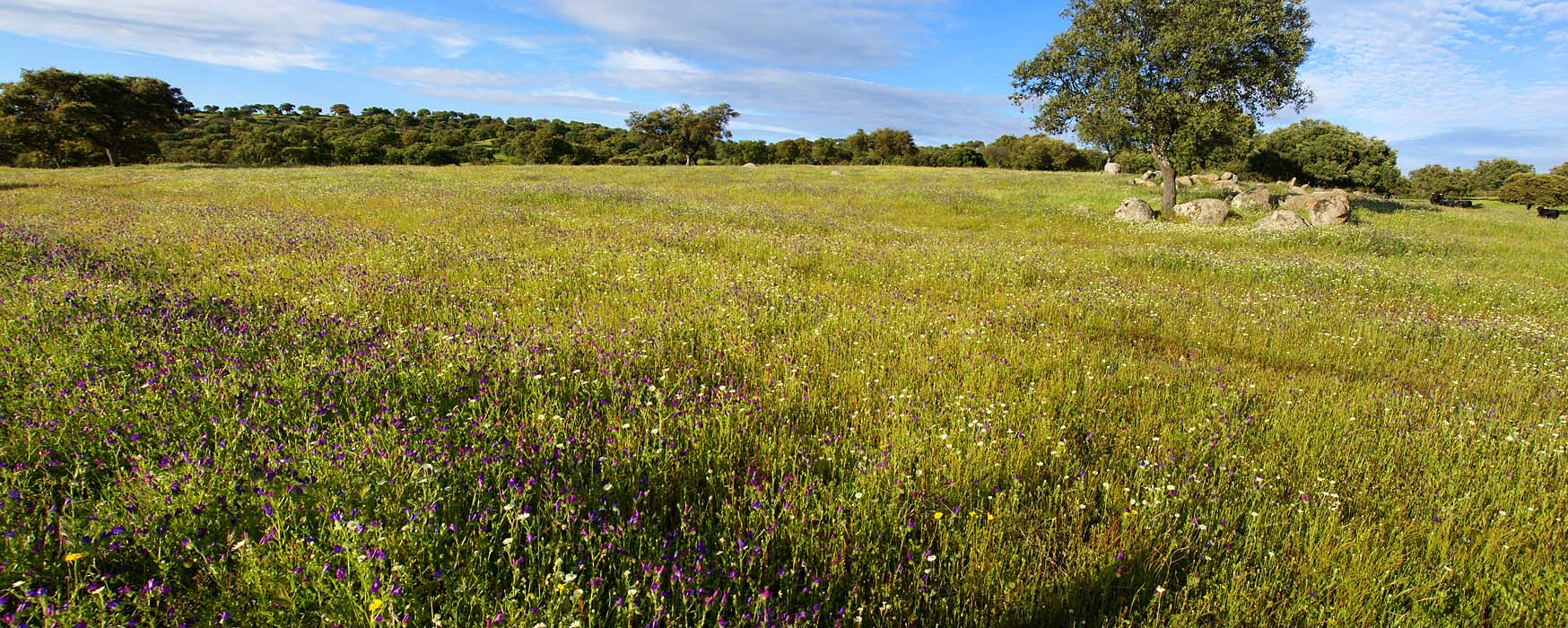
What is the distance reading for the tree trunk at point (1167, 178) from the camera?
24.0 meters

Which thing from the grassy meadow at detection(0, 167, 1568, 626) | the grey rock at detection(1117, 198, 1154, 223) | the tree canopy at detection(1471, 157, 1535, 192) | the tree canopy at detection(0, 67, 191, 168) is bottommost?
the grassy meadow at detection(0, 167, 1568, 626)

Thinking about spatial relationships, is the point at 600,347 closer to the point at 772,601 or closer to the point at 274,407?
the point at 274,407

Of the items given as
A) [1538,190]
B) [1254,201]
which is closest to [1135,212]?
[1254,201]

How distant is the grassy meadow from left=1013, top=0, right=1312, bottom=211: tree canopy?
15889mm

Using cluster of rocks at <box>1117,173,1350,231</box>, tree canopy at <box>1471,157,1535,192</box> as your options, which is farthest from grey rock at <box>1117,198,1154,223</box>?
tree canopy at <box>1471,157,1535,192</box>

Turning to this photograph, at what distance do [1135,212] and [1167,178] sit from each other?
3355 mm

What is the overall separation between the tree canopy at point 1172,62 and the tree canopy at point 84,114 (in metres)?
71.4

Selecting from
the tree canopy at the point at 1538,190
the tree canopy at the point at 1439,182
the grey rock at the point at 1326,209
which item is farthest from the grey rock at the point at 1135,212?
the tree canopy at the point at 1439,182

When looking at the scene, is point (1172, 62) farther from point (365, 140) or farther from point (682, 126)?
point (365, 140)

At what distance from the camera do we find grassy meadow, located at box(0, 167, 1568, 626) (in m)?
2.45

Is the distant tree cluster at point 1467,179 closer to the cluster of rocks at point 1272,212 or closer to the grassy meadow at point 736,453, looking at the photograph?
the cluster of rocks at point 1272,212

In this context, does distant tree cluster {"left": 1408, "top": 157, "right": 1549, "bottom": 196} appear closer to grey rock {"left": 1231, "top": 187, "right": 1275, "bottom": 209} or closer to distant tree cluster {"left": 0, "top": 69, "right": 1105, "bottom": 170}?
distant tree cluster {"left": 0, "top": 69, "right": 1105, "bottom": 170}

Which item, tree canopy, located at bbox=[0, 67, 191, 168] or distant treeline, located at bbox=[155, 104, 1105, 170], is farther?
distant treeline, located at bbox=[155, 104, 1105, 170]

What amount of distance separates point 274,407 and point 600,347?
2272 mm
